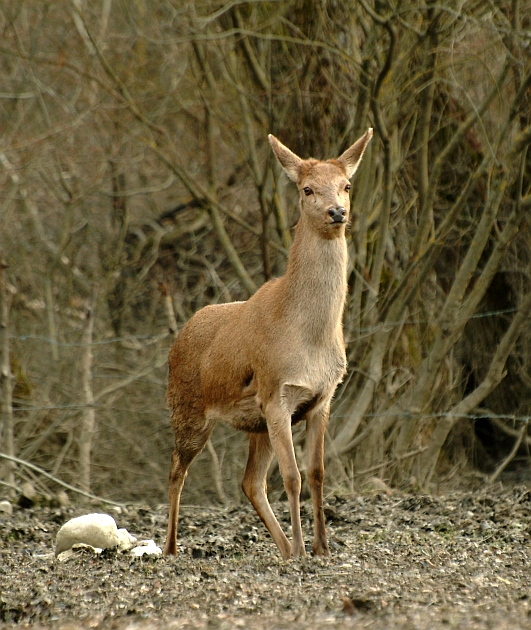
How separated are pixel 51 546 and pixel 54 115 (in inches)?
372

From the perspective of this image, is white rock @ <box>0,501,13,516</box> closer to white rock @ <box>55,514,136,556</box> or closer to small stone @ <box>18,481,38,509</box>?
small stone @ <box>18,481,38,509</box>

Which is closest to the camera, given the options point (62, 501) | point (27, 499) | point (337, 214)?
point (337, 214)

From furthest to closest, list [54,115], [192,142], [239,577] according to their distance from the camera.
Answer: [54,115] < [192,142] < [239,577]

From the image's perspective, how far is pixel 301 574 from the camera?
20.8 feet

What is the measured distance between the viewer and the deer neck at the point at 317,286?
7.22 metres

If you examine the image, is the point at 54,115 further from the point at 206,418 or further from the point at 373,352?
the point at 206,418

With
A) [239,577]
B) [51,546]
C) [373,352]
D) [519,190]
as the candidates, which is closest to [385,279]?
[373,352]

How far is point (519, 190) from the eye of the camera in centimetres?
1066

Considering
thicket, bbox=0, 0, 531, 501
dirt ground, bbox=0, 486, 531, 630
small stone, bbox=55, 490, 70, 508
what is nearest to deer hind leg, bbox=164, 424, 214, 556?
dirt ground, bbox=0, 486, 531, 630

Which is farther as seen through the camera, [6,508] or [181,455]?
[6,508]

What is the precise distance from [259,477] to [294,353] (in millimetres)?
1293

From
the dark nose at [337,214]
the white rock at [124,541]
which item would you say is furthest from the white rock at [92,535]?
the dark nose at [337,214]

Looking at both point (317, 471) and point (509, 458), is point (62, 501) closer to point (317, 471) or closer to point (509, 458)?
point (317, 471)

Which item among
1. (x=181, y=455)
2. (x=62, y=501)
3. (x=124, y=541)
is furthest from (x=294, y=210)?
(x=124, y=541)
